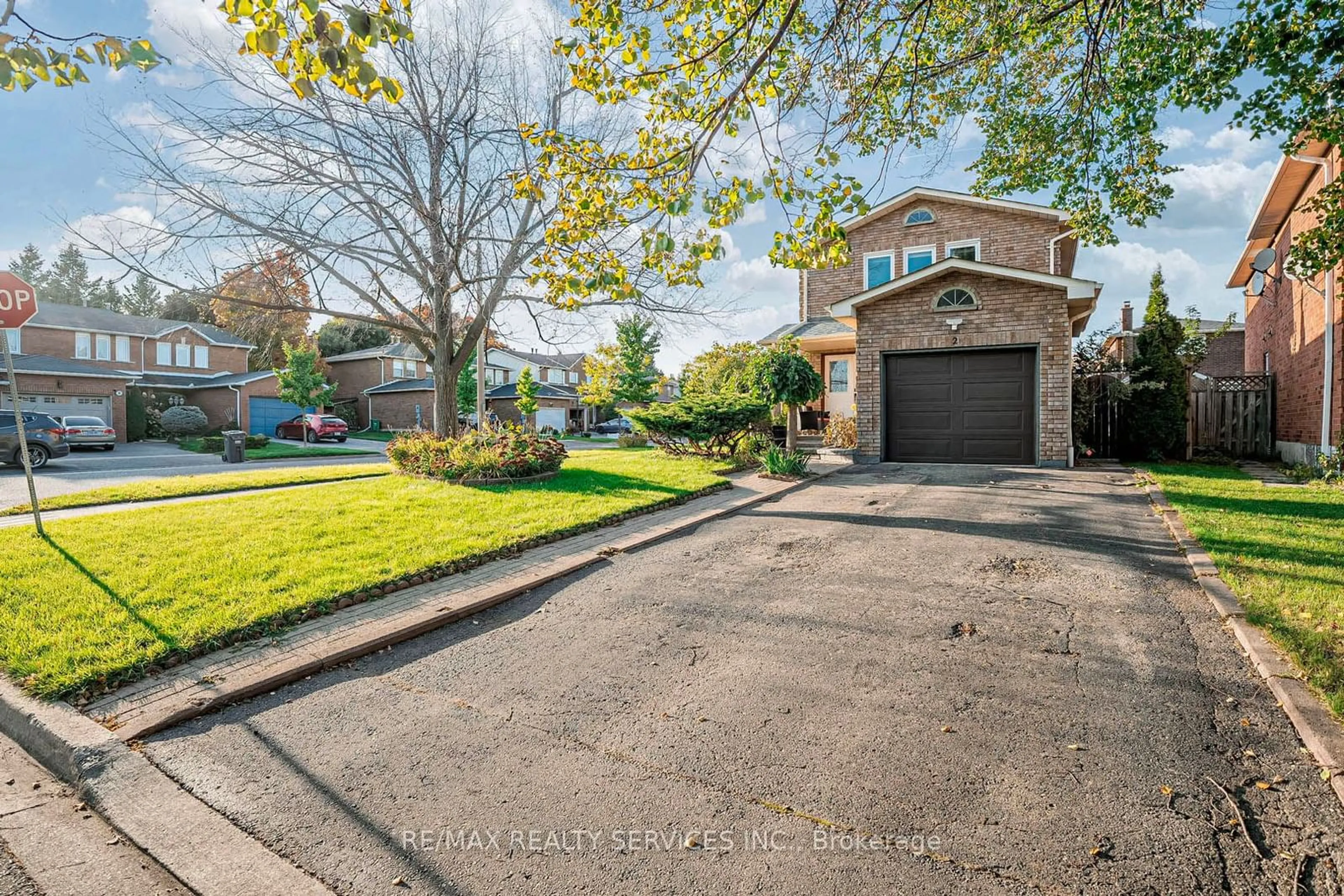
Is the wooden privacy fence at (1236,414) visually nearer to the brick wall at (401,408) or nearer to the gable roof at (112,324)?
the brick wall at (401,408)

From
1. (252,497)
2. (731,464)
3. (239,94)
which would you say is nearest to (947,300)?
(731,464)

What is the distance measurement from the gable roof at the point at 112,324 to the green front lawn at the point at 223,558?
30081mm

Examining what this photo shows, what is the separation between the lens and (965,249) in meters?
17.7

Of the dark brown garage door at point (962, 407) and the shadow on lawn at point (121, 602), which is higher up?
the dark brown garage door at point (962, 407)

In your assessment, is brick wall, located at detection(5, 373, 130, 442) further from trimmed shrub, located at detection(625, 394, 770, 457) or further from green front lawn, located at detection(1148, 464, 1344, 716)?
green front lawn, located at detection(1148, 464, 1344, 716)

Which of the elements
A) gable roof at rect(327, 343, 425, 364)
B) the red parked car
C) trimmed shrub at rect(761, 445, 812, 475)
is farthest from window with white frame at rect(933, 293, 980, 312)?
gable roof at rect(327, 343, 425, 364)

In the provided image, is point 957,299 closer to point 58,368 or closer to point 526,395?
point 526,395

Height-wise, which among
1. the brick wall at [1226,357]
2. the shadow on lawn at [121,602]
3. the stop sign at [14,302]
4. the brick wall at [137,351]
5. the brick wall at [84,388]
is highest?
the brick wall at [137,351]

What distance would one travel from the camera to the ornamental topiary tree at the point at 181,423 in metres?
30.3

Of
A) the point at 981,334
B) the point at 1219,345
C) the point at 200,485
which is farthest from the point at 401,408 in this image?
the point at 1219,345

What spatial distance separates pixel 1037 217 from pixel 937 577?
1614cm

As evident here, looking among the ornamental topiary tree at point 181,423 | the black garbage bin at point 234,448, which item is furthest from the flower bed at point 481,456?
the ornamental topiary tree at point 181,423

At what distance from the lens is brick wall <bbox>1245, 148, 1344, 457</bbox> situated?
34.6 ft

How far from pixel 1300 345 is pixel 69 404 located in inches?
1695
